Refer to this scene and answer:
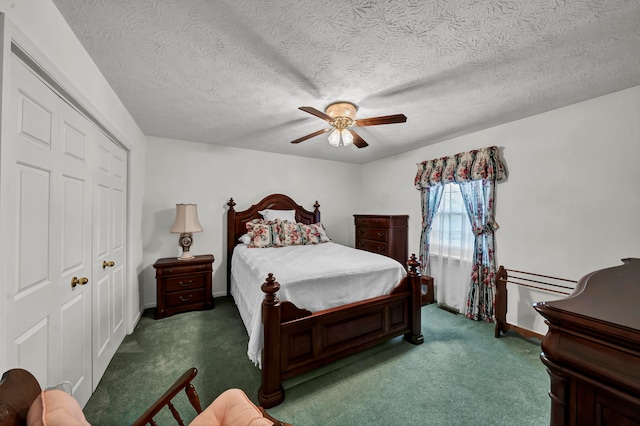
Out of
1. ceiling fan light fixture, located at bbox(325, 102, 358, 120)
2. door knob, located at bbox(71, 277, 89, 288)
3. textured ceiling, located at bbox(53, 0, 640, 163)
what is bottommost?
door knob, located at bbox(71, 277, 89, 288)

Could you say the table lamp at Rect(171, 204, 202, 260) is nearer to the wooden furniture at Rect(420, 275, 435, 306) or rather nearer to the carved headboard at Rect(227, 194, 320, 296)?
the carved headboard at Rect(227, 194, 320, 296)

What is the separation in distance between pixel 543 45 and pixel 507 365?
2.42m

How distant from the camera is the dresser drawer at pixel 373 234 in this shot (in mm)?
3722

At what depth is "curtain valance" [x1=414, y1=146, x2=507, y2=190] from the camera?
2750 mm

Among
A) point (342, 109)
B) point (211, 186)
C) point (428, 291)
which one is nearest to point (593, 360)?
point (342, 109)

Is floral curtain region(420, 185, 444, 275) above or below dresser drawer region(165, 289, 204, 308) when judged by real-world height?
above

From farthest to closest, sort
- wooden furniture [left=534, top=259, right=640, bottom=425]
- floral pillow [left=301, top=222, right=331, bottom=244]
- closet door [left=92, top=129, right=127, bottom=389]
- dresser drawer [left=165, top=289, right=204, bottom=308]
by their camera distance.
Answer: floral pillow [left=301, top=222, right=331, bottom=244] < dresser drawer [left=165, top=289, right=204, bottom=308] < closet door [left=92, top=129, right=127, bottom=389] < wooden furniture [left=534, top=259, right=640, bottom=425]

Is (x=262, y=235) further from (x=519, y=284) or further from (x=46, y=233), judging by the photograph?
(x=519, y=284)

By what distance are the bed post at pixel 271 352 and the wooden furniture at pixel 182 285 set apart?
1.82 meters

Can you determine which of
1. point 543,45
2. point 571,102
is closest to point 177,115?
point 543,45

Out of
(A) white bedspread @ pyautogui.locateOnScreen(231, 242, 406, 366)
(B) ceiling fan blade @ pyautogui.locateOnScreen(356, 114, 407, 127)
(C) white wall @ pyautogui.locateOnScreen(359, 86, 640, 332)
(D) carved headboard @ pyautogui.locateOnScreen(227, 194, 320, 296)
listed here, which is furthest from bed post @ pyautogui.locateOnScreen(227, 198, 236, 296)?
(C) white wall @ pyautogui.locateOnScreen(359, 86, 640, 332)

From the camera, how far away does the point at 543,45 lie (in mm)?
1453

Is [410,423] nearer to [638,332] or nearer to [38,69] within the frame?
[638,332]

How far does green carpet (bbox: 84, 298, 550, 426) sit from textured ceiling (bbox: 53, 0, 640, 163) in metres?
2.33
